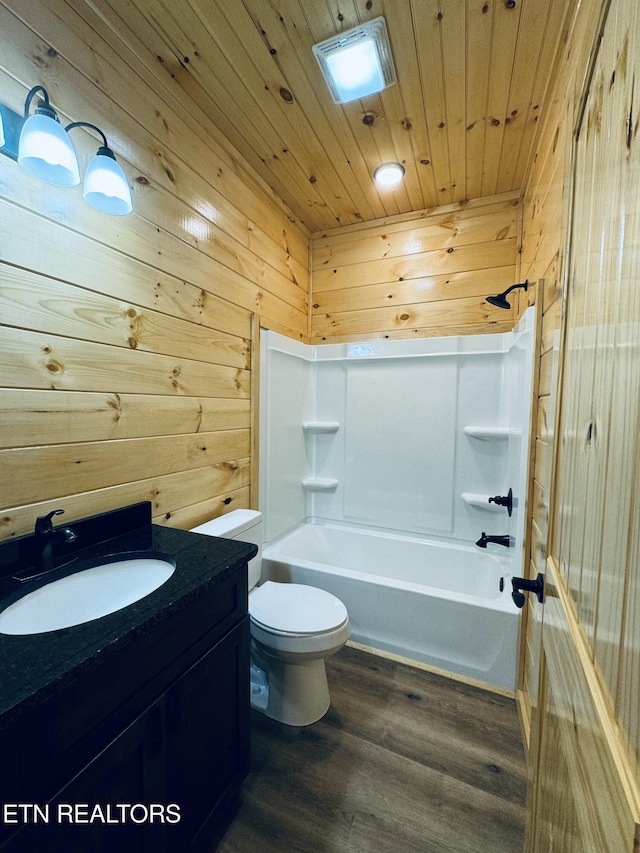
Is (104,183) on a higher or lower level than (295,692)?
higher

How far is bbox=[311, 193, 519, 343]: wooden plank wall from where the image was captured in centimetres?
231

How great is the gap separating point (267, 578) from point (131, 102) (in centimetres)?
235

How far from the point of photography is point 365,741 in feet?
4.80

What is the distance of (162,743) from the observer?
86cm

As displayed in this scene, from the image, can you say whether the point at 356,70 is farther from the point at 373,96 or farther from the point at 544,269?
the point at 544,269

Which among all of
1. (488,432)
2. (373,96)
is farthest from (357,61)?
(488,432)

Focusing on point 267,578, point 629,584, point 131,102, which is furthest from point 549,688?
point 131,102

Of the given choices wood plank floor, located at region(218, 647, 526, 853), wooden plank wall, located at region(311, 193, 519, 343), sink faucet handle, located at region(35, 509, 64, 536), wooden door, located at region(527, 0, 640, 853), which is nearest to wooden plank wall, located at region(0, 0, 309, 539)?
sink faucet handle, located at region(35, 509, 64, 536)

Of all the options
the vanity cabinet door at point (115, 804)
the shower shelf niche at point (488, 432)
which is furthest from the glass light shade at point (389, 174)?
the vanity cabinet door at point (115, 804)

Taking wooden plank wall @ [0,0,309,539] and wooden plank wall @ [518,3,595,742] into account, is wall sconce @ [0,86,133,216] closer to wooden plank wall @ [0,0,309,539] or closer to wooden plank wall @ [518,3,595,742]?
wooden plank wall @ [0,0,309,539]

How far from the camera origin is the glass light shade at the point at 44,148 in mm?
915

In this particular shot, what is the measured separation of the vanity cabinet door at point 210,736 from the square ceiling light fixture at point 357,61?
7.01ft

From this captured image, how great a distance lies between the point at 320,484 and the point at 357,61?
233cm

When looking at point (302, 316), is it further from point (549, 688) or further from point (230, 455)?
point (549, 688)
